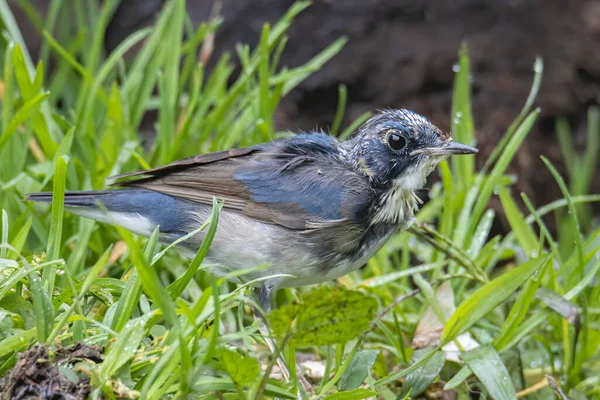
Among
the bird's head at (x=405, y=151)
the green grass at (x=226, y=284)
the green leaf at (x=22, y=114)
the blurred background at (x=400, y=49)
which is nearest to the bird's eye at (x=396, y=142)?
the bird's head at (x=405, y=151)

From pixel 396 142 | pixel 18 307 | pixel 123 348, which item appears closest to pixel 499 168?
Result: pixel 396 142

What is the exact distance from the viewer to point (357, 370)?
339cm

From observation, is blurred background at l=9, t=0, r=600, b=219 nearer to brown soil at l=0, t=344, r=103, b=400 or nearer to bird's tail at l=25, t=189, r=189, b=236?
bird's tail at l=25, t=189, r=189, b=236

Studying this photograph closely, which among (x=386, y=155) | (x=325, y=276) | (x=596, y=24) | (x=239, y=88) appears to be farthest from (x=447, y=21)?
(x=325, y=276)

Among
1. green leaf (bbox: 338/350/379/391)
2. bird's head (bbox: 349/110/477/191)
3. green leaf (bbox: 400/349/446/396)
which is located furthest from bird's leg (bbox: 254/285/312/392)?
bird's head (bbox: 349/110/477/191)

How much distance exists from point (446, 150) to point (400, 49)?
2.81 m

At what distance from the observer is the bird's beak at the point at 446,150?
12.5 feet

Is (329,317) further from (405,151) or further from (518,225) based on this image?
(518,225)

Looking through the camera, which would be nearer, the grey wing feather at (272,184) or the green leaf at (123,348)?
the green leaf at (123,348)

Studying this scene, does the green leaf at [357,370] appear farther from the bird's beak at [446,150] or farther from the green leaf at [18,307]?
the green leaf at [18,307]

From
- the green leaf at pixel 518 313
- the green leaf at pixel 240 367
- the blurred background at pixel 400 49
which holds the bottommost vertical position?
the green leaf at pixel 240 367

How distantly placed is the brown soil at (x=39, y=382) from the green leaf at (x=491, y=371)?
1761 millimetres

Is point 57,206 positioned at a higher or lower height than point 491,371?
higher

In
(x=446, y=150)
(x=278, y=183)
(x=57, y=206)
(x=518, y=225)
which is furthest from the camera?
(x=518, y=225)
